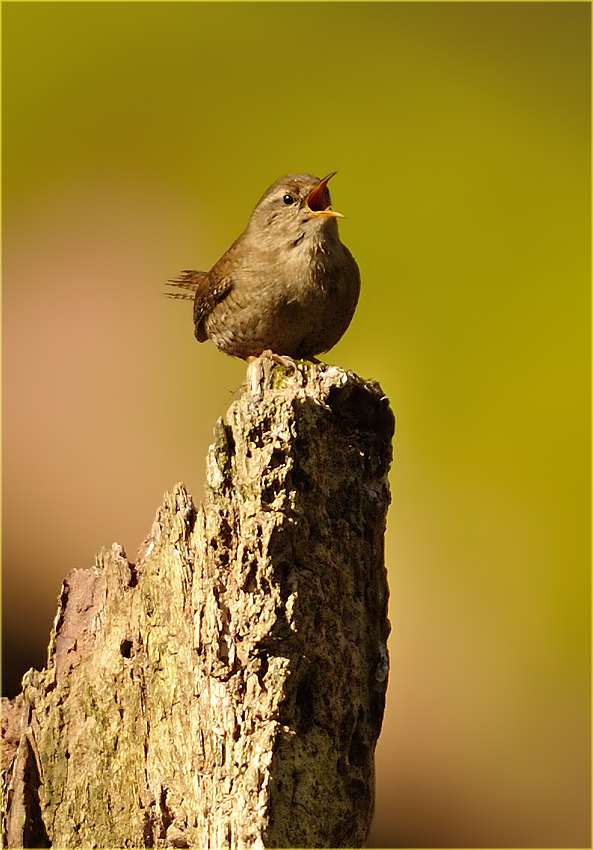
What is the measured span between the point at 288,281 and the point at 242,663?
1.92 meters

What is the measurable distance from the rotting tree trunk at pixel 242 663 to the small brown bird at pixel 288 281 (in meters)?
1.02

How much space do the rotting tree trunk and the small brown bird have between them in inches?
40.2

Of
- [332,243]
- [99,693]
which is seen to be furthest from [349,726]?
[332,243]

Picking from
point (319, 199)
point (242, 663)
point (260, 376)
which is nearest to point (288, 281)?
point (319, 199)

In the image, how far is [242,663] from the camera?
2703mm

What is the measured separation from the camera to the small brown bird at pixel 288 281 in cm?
409

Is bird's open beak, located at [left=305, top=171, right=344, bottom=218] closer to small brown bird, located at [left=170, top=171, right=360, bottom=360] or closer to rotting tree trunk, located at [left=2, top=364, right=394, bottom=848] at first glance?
small brown bird, located at [left=170, top=171, right=360, bottom=360]

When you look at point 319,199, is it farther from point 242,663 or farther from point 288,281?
point 242,663

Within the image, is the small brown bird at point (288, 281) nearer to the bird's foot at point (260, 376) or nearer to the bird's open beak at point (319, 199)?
the bird's open beak at point (319, 199)

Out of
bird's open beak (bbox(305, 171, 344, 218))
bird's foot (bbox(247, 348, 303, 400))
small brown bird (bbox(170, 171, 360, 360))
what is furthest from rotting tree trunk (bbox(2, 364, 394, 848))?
bird's open beak (bbox(305, 171, 344, 218))

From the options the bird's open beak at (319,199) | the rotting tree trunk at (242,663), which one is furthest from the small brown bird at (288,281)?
the rotting tree trunk at (242,663)

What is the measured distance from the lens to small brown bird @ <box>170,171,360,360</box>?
13.4 ft

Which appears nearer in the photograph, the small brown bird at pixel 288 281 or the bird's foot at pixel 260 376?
the bird's foot at pixel 260 376

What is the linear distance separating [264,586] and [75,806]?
102 cm
